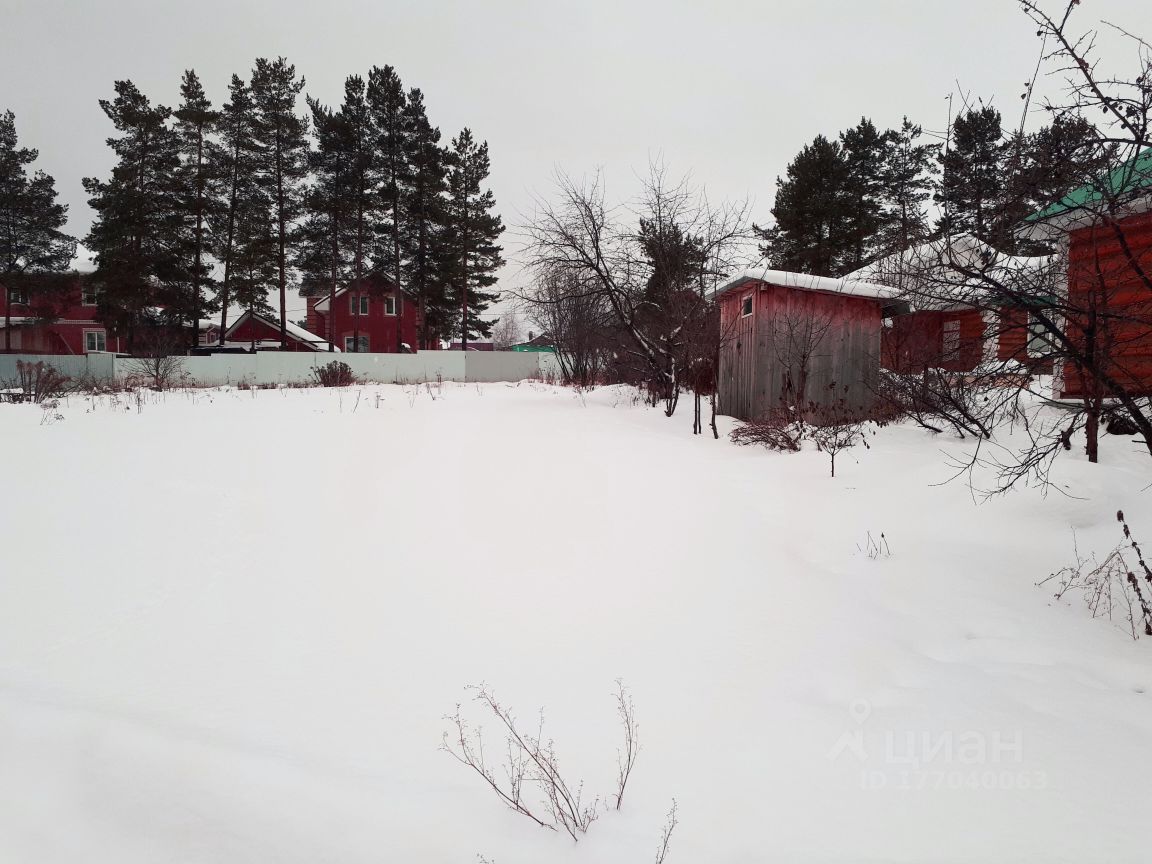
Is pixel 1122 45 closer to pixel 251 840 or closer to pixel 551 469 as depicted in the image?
pixel 251 840

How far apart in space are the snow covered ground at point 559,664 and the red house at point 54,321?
28143 millimetres

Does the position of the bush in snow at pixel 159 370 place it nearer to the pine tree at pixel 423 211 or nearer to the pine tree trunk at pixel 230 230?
the pine tree trunk at pixel 230 230

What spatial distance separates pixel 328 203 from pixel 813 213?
67.0 ft

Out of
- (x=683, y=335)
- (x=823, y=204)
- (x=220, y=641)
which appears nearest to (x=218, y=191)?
(x=683, y=335)

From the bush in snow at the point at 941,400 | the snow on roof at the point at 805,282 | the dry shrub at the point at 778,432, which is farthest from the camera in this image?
the snow on roof at the point at 805,282

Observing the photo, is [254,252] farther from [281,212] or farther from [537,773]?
[537,773]

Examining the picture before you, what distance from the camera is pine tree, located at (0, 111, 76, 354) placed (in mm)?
26797

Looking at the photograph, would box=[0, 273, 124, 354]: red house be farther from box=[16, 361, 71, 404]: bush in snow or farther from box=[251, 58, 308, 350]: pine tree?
box=[16, 361, 71, 404]: bush in snow

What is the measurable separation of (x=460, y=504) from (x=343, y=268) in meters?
24.5

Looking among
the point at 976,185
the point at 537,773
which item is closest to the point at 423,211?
the point at 976,185

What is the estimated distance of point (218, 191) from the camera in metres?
25.9

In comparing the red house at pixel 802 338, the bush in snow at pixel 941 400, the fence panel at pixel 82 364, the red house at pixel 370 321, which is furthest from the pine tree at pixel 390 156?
the bush in snow at pixel 941 400

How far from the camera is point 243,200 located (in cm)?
2595

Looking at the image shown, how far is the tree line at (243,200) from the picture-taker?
82.7 ft
